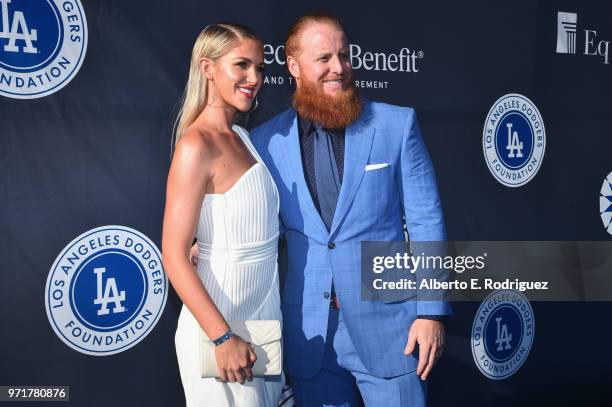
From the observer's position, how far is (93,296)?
2.66 meters

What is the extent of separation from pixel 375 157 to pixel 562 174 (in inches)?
67.0

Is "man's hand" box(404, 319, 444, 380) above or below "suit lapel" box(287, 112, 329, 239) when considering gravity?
below

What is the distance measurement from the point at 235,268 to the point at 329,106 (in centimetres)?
70

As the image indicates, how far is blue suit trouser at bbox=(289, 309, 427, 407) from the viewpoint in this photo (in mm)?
2346

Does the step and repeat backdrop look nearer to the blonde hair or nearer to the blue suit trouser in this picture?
the blonde hair

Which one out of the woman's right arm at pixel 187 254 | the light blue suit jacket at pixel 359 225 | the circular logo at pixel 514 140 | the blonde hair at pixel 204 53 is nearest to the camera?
the woman's right arm at pixel 187 254

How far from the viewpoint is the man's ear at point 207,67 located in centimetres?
222

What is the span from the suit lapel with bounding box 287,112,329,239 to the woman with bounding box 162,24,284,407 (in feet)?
0.33

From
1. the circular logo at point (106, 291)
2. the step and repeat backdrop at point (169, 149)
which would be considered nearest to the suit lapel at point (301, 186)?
the step and repeat backdrop at point (169, 149)

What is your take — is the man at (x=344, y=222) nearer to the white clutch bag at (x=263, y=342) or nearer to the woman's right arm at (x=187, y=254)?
the white clutch bag at (x=263, y=342)

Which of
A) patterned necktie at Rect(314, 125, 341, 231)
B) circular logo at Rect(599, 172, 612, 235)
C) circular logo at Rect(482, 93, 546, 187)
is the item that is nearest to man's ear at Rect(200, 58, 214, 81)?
patterned necktie at Rect(314, 125, 341, 231)

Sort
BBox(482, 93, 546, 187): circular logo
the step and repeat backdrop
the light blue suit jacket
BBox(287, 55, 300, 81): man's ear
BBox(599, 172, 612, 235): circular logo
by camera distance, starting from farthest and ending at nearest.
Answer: BBox(599, 172, 612, 235): circular logo, BBox(482, 93, 546, 187): circular logo, the step and repeat backdrop, BBox(287, 55, 300, 81): man's ear, the light blue suit jacket

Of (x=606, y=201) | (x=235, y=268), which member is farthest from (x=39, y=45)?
(x=606, y=201)

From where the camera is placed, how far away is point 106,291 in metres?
2.68
